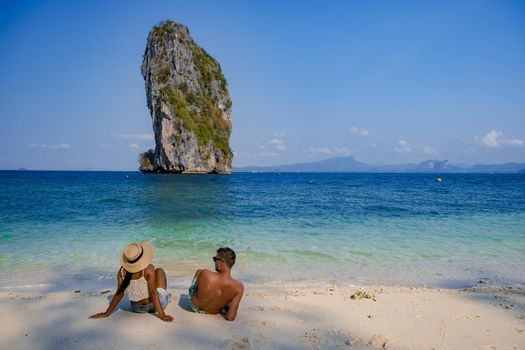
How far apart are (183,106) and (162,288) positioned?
88.5 meters

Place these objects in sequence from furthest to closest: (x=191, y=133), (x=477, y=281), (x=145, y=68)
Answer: (x=145, y=68), (x=191, y=133), (x=477, y=281)

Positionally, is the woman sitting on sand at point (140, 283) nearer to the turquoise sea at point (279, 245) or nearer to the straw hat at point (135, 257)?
the straw hat at point (135, 257)

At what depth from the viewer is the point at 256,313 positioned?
530 cm

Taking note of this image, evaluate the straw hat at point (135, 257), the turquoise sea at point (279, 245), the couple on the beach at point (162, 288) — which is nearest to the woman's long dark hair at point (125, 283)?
the couple on the beach at point (162, 288)

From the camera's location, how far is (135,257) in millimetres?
4656

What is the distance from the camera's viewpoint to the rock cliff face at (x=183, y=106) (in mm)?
87188

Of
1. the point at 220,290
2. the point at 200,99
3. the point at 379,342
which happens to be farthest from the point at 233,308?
the point at 200,99

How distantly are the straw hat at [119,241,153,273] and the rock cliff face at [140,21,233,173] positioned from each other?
8432 centimetres

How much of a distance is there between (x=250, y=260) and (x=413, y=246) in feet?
17.3

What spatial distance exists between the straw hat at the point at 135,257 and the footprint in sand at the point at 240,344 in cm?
154

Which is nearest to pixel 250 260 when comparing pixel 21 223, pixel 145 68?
pixel 21 223

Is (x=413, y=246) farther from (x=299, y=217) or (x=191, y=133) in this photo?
(x=191, y=133)

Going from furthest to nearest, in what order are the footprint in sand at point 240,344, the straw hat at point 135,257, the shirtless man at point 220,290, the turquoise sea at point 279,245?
the turquoise sea at point 279,245
the shirtless man at point 220,290
the straw hat at point 135,257
the footprint in sand at point 240,344

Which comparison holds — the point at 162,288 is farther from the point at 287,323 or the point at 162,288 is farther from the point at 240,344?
the point at 287,323
